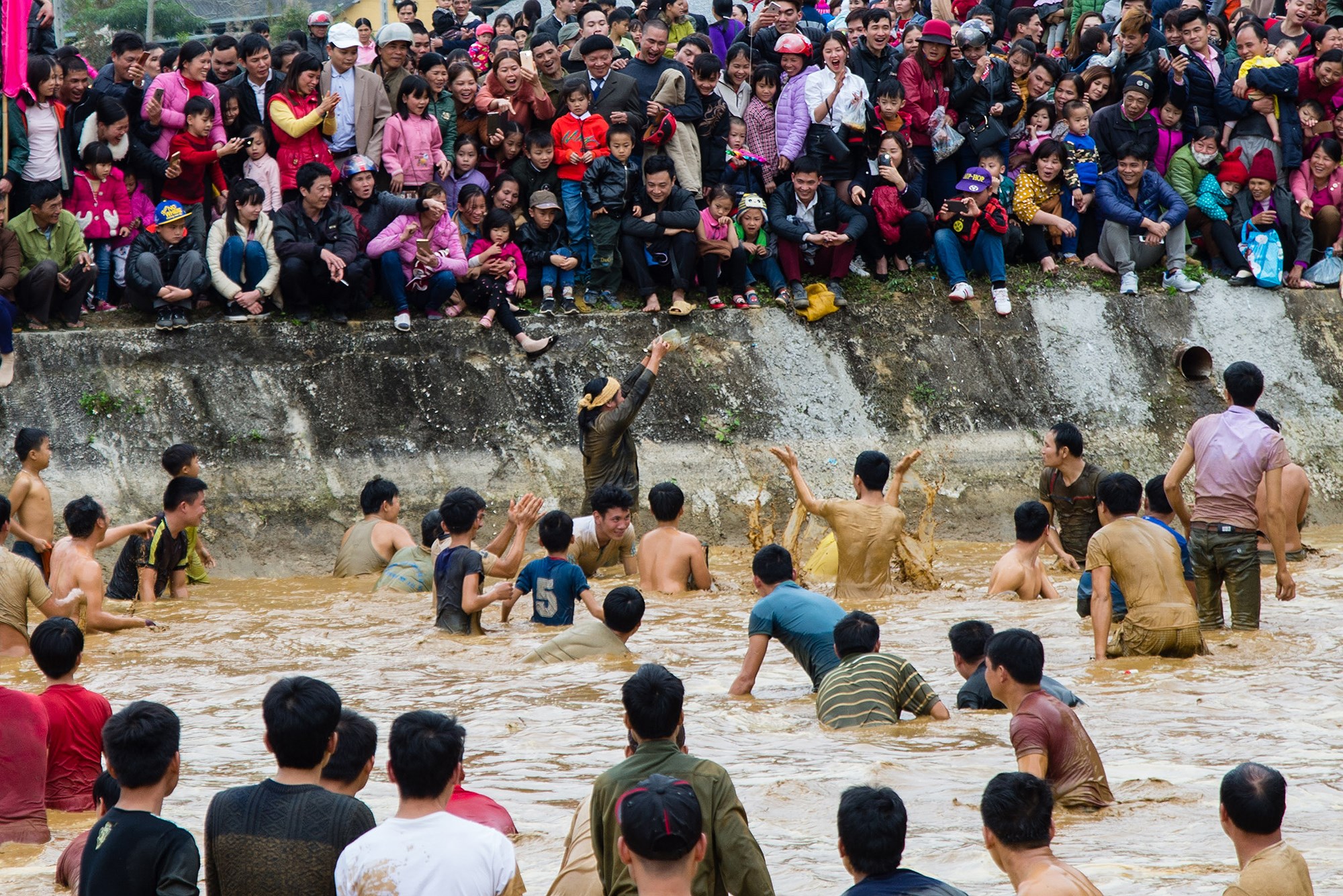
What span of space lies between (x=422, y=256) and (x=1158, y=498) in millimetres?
6880

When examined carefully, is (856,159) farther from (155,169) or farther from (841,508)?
(155,169)

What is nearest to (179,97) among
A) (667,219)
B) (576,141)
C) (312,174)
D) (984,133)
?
(312,174)

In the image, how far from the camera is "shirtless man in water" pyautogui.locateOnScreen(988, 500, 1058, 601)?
369 inches

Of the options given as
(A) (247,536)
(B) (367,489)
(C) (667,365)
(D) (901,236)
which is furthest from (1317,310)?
(A) (247,536)

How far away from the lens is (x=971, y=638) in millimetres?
6770

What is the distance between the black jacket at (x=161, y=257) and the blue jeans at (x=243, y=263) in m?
0.19

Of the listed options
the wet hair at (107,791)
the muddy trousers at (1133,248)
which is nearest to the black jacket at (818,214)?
the muddy trousers at (1133,248)

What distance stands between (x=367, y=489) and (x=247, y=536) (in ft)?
5.37

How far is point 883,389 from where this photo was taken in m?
13.9

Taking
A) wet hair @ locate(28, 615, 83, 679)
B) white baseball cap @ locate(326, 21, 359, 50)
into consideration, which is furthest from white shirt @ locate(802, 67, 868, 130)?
wet hair @ locate(28, 615, 83, 679)

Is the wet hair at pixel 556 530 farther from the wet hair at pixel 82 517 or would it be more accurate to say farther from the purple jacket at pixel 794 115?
the purple jacket at pixel 794 115

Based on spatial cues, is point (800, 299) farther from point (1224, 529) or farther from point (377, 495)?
point (1224, 529)

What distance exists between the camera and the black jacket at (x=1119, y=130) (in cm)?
1465

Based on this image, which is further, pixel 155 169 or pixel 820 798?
pixel 155 169
